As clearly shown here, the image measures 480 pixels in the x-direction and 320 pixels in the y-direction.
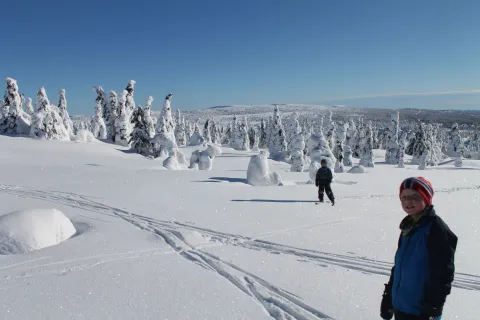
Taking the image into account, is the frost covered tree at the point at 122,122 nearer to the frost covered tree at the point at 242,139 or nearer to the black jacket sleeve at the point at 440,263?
the frost covered tree at the point at 242,139

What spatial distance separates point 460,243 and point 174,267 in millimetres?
7175

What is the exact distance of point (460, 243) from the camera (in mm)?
8281

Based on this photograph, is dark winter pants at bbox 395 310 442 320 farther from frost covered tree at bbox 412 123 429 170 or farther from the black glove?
frost covered tree at bbox 412 123 429 170

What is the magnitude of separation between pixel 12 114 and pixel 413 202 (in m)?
50.7

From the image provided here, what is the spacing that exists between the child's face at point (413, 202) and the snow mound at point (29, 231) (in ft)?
23.0

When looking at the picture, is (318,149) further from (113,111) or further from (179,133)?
(179,133)

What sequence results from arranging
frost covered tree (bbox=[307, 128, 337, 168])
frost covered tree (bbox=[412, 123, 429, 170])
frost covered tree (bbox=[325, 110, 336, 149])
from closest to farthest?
1. frost covered tree (bbox=[307, 128, 337, 168])
2. frost covered tree (bbox=[325, 110, 336, 149])
3. frost covered tree (bbox=[412, 123, 429, 170])

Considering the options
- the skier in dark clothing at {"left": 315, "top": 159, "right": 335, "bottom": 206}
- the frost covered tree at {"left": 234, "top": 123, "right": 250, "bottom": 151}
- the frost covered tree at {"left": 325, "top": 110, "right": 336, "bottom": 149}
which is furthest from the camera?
the frost covered tree at {"left": 234, "top": 123, "right": 250, "bottom": 151}

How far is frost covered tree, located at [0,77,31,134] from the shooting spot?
137ft

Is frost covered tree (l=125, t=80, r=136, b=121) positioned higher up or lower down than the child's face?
higher up

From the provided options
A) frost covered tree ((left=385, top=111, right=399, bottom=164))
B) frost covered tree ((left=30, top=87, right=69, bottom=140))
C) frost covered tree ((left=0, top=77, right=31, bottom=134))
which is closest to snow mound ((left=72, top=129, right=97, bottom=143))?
frost covered tree ((left=30, top=87, right=69, bottom=140))

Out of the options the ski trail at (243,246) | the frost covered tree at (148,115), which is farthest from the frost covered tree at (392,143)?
the ski trail at (243,246)

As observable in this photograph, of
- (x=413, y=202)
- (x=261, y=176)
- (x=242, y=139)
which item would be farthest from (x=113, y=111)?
(x=413, y=202)

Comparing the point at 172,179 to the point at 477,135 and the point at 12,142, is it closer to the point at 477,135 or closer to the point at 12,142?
the point at 12,142
